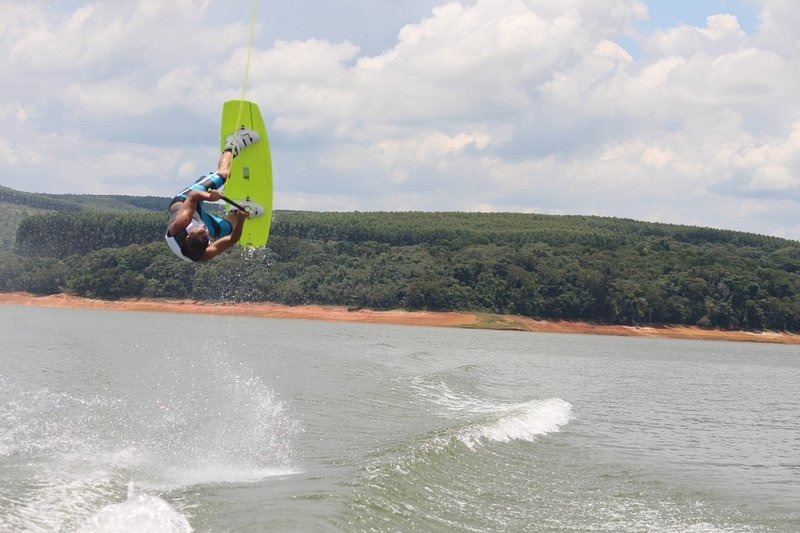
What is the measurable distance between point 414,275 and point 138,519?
3087 inches

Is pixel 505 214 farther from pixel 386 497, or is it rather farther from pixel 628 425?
pixel 386 497

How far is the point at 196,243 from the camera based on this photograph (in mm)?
10023

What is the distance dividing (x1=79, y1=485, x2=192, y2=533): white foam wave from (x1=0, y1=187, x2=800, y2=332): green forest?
66522 millimetres

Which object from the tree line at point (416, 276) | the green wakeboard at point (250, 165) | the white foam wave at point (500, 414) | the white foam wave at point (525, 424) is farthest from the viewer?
the tree line at point (416, 276)

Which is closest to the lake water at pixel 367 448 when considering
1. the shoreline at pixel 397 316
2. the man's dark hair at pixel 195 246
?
the man's dark hair at pixel 195 246

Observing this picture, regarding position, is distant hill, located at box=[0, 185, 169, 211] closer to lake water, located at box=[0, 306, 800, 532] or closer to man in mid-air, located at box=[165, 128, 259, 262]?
lake water, located at box=[0, 306, 800, 532]

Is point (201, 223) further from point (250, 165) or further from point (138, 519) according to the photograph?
point (250, 165)

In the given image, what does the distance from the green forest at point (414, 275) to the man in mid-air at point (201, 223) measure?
64.6 metres

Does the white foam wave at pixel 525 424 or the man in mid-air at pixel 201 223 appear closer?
the man in mid-air at pixel 201 223

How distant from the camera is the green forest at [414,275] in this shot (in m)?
82.3

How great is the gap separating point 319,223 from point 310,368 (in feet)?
267

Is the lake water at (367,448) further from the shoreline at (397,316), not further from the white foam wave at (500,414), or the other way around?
the shoreline at (397,316)

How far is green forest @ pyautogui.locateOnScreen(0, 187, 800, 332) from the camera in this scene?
A: 3241 inches

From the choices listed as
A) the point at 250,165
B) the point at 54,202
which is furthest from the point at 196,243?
the point at 54,202
